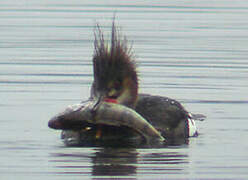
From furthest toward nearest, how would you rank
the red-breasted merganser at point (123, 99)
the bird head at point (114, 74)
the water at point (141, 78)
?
the bird head at point (114, 74) → the red-breasted merganser at point (123, 99) → the water at point (141, 78)

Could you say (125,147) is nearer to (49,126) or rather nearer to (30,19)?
(49,126)

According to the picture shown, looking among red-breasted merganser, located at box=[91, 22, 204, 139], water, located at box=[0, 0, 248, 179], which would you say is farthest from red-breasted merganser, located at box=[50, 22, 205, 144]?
water, located at box=[0, 0, 248, 179]

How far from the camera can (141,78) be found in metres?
22.2

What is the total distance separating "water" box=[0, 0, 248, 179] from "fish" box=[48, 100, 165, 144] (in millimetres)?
319

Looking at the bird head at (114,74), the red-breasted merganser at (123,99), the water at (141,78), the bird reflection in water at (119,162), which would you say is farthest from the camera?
the bird head at (114,74)

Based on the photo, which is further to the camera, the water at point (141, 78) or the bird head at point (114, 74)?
the bird head at point (114, 74)

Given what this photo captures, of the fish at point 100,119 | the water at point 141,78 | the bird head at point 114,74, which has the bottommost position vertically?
the water at point 141,78

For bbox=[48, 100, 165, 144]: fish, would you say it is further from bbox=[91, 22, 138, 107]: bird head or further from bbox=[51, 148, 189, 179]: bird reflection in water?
bbox=[91, 22, 138, 107]: bird head

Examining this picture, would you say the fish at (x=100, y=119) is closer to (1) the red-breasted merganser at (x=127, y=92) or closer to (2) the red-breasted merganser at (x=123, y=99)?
(2) the red-breasted merganser at (x=123, y=99)

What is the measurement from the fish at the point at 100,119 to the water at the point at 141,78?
0.32m

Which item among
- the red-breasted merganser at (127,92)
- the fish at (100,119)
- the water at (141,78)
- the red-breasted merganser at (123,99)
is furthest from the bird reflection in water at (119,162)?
the red-breasted merganser at (127,92)

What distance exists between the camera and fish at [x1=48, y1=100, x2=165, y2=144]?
51.8 feet

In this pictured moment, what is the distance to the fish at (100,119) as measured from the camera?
15773 millimetres

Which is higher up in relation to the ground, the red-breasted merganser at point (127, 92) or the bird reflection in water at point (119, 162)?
the red-breasted merganser at point (127, 92)
